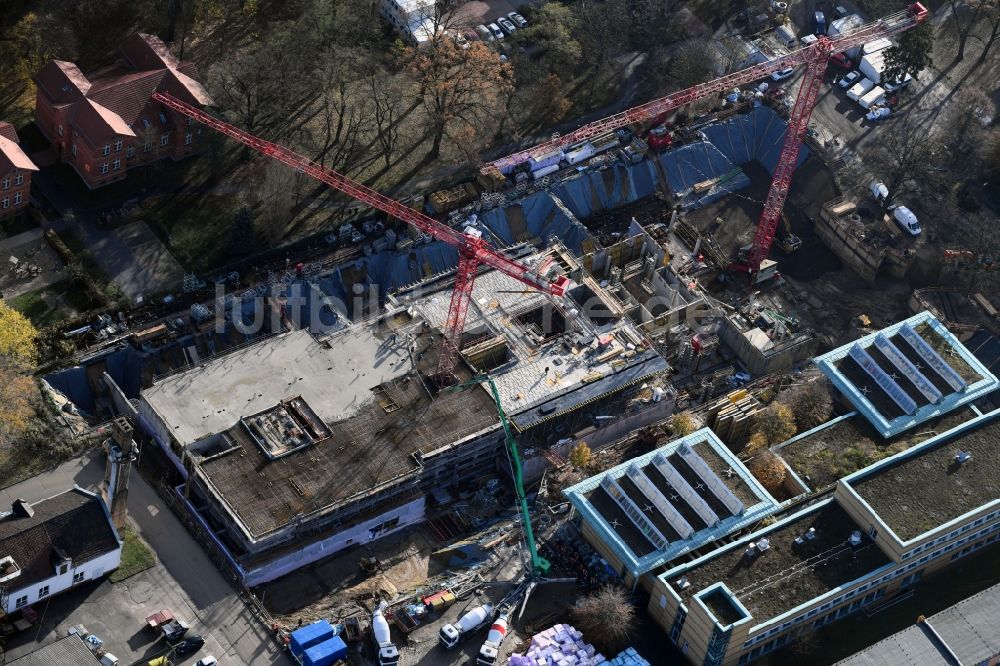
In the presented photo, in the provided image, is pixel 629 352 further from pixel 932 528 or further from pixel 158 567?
pixel 158 567

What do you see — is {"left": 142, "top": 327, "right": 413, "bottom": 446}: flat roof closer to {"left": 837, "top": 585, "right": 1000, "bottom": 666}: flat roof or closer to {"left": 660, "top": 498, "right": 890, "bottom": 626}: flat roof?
{"left": 660, "top": 498, "right": 890, "bottom": 626}: flat roof

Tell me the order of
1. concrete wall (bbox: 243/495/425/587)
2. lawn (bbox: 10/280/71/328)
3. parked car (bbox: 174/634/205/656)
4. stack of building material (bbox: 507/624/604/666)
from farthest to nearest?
1. lawn (bbox: 10/280/71/328)
2. concrete wall (bbox: 243/495/425/587)
3. stack of building material (bbox: 507/624/604/666)
4. parked car (bbox: 174/634/205/656)

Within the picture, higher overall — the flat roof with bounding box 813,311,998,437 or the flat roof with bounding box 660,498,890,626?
the flat roof with bounding box 813,311,998,437

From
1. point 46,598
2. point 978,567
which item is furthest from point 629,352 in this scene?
point 46,598

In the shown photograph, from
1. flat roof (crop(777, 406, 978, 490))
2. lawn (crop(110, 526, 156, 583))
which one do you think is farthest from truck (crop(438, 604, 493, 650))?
flat roof (crop(777, 406, 978, 490))

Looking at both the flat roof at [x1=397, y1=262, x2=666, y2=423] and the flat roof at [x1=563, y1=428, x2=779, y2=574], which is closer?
the flat roof at [x1=563, y1=428, x2=779, y2=574]

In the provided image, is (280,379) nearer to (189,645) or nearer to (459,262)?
(459,262)
